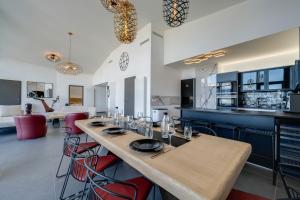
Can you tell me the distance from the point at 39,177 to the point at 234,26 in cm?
477

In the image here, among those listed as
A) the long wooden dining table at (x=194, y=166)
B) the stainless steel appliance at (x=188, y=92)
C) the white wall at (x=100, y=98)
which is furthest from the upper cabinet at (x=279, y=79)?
the white wall at (x=100, y=98)

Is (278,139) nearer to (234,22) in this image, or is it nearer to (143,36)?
(234,22)

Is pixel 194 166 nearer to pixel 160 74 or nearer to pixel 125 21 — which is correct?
pixel 125 21

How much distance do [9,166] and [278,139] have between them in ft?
14.3

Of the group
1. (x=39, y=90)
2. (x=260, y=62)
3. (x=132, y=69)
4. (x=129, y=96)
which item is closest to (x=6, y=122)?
(x=39, y=90)

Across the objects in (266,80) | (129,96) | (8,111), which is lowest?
(8,111)

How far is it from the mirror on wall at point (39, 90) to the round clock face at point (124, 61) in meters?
4.21

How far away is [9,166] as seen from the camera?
2535 mm

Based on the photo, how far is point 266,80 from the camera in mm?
4254

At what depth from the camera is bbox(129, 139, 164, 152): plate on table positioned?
117 centimetres

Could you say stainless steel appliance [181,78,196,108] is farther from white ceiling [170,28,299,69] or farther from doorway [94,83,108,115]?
doorway [94,83,108,115]

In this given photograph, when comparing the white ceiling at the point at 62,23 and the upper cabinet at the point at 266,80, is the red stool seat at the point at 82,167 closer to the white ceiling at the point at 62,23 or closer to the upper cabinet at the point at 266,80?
the white ceiling at the point at 62,23

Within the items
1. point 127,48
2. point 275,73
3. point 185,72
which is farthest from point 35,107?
point 275,73

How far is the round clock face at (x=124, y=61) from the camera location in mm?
6281
